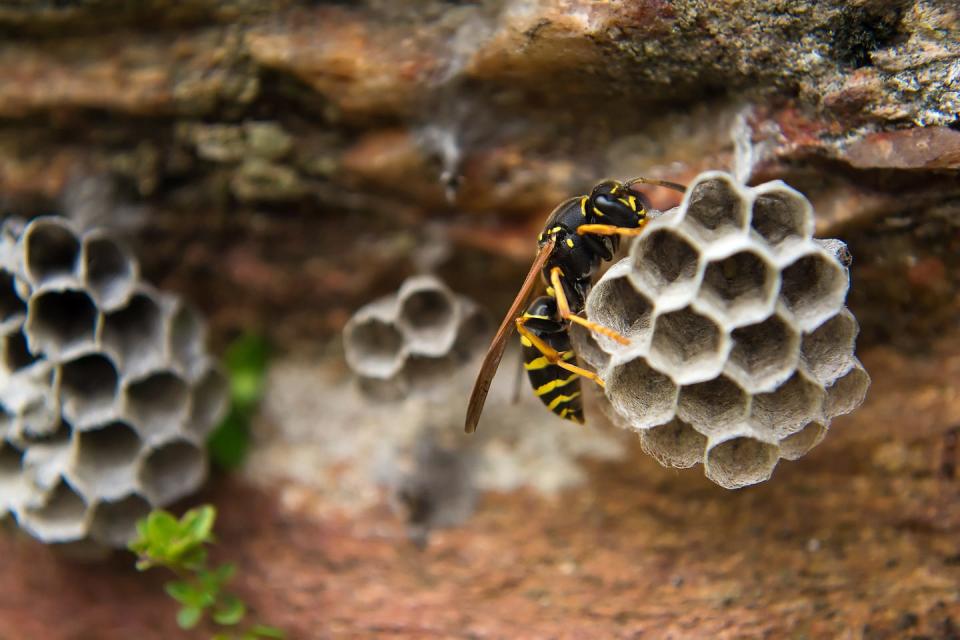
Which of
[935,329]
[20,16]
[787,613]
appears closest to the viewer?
[787,613]

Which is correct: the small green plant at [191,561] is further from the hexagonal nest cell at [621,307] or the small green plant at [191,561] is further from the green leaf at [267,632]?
the hexagonal nest cell at [621,307]

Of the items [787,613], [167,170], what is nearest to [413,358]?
[167,170]

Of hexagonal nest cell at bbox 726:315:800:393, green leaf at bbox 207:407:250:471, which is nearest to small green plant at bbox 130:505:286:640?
green leaf at bbox 207:407:250:471

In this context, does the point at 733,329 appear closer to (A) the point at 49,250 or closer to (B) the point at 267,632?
(B) the point at 267,632

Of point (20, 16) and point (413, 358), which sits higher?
point (20, 16)

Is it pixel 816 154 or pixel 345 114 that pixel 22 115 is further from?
Answer: pixel 816 154

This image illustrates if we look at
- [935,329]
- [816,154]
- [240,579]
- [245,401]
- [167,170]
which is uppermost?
[167,170]

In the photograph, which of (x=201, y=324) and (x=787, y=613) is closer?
(x=787, y=613)

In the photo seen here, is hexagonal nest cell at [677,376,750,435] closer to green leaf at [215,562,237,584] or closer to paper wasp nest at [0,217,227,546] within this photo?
green leaf at [215,562,237,584]
